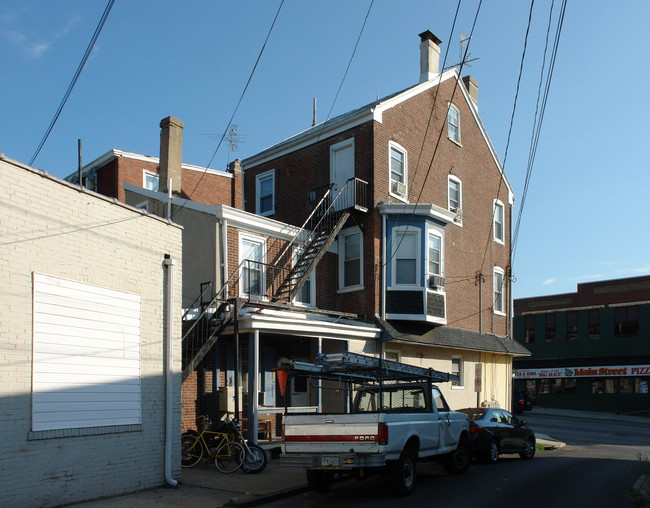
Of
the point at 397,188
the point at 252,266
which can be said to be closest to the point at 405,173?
the point at 397,188

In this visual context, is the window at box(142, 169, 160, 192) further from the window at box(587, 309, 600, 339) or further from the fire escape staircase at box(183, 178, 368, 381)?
the window at box(587, 309, 600, 339)

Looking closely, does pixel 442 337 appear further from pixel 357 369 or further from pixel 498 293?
pixel 357 369

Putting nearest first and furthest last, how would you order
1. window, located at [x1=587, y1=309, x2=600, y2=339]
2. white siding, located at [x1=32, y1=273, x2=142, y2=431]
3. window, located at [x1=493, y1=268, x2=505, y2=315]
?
white siding, located at [x1=32, y1=273, x2=142, y2=431] → window, located at [x1=493, y1=268, x2=505, y2=315] → window, located at [x1=587, y1=309, x2=600, y2=339]

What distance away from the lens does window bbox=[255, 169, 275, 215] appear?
23.2 meters

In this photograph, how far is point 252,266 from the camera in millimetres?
17828

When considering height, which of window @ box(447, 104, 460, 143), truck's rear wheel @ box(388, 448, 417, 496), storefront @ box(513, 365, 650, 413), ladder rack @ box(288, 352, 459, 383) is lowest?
storefront @ box(513, 365, 650, 413)

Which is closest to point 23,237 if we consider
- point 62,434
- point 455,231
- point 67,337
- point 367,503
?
point 67,337

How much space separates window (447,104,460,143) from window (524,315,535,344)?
28462 millimetres

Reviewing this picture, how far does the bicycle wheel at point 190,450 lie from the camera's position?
43.0ft

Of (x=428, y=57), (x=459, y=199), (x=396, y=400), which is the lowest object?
(x=396, y=400)

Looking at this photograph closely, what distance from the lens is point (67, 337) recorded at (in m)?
9.91

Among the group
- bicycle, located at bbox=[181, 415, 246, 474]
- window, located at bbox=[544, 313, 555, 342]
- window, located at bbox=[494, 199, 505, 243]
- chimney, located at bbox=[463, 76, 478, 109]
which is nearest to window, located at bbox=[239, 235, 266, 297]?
bicycle, located at bbox=[181, 415, 246, 474]

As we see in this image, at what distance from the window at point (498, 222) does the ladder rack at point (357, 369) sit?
1457cm

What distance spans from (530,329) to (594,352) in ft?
Result: 18.2
